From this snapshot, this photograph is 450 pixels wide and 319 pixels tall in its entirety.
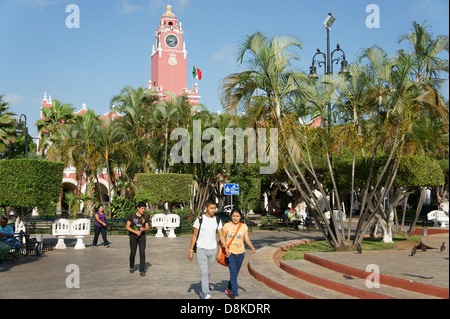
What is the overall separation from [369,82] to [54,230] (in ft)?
36.7

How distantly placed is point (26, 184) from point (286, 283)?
9732 millimetres

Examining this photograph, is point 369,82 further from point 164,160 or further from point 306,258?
point 164,160

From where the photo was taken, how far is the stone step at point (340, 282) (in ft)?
24.4

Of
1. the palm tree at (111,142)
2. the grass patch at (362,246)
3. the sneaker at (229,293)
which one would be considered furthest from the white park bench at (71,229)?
the palm tree at (111,142)

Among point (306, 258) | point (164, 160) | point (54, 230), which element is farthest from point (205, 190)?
point (306, 258)

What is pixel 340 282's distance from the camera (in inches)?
334

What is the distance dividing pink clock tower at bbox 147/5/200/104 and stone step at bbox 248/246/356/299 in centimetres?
5027

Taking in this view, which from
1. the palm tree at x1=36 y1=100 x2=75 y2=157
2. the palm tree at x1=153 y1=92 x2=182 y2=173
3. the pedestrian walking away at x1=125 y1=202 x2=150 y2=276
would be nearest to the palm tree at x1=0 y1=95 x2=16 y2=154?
the palm tree at x1=36 y1=100 x2=75 y2=157

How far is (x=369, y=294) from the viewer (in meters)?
7.60

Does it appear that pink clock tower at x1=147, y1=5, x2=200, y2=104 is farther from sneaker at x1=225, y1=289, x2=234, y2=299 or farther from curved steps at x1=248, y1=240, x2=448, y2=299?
sneaker at x1=225, y1=289, x2=234, y2=299

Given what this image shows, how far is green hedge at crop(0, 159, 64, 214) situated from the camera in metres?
15.2

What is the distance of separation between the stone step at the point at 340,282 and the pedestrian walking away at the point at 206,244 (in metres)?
2.10

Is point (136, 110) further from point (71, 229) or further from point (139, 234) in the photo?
point (139, 234)

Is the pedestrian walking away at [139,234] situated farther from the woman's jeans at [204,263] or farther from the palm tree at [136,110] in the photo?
the palm tree at [136,110]
